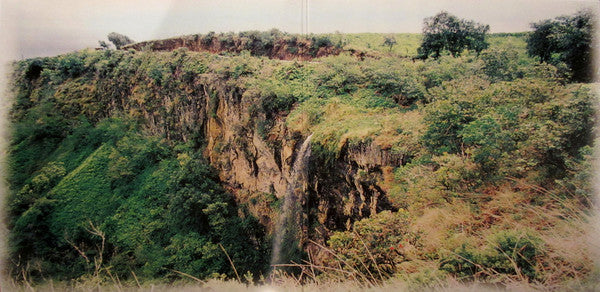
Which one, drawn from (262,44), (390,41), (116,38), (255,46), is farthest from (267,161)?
(255,46)

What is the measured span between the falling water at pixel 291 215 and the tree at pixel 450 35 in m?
3.55

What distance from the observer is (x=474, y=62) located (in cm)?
591

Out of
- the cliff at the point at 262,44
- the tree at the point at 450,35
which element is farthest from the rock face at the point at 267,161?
the cliff at the point at 262,44

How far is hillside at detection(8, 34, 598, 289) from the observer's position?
2.57 metres

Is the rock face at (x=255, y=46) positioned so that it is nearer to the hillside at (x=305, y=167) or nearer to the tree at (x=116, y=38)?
the hillside at (x=305, y=167)

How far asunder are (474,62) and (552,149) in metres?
3.76

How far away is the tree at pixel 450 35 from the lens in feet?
16.2

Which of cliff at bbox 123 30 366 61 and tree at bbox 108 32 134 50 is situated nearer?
tree at bbox 108 32 134 50

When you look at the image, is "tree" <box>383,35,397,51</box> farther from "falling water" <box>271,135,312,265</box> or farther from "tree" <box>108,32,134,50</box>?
"tree" <box>108,32,134,50</box>

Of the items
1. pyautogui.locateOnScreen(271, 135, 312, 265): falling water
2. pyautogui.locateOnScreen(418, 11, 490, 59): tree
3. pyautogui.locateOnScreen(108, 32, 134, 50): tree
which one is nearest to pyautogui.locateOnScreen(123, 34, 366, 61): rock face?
pyautogui.locateOnScreen(418, 11, 490, 59): tree

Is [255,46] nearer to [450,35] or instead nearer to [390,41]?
[390,41]

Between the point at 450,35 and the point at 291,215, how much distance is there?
19.6 ft

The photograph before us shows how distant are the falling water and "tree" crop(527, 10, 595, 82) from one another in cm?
465

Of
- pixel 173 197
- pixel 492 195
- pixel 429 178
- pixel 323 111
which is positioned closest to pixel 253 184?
pixel 173 197
